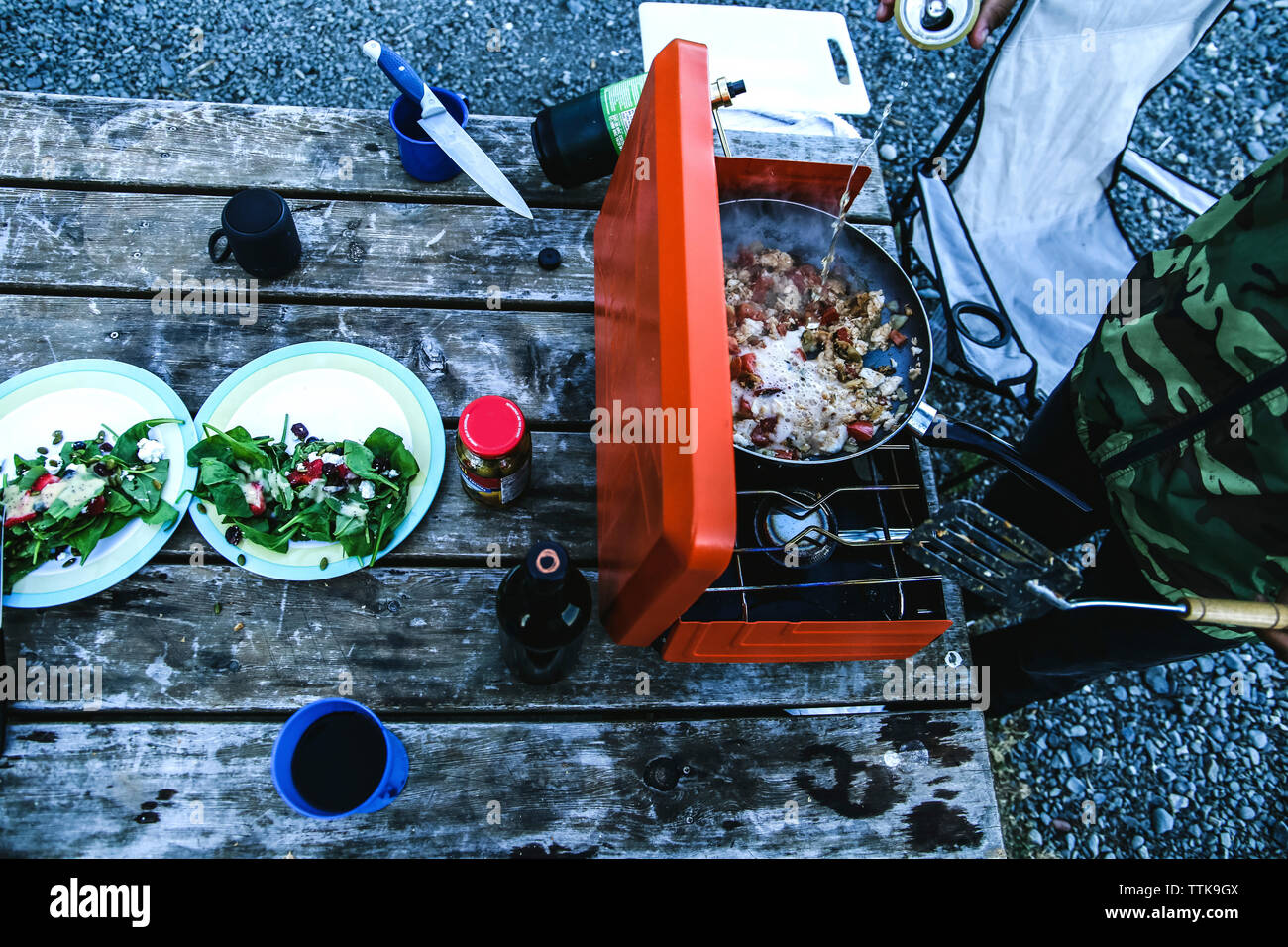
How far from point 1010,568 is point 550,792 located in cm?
80

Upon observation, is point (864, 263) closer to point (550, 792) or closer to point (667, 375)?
point (667, 375)

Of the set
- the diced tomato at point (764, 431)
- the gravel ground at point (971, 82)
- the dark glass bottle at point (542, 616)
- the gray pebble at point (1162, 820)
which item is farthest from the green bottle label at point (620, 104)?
the gray pebble at point (1162, 820)

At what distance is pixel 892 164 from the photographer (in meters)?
3.00

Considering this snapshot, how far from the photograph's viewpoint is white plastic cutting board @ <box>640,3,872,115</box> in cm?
223

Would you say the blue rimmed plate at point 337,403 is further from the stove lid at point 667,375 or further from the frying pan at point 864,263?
the frying pan at point 864,263

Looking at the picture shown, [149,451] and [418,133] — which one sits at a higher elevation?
[418,133]

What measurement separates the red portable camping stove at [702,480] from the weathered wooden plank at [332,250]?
0.48 ft

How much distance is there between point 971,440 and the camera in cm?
119

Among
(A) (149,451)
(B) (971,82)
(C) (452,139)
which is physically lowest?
(A) (149,451)

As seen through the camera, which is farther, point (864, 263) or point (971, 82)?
point (971, 82)

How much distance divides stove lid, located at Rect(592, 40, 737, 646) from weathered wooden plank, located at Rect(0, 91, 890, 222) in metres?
0.49

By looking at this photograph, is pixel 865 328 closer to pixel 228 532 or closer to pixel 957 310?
pixel 957 310

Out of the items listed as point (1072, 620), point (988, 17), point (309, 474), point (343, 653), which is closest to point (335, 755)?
point (343, 653)

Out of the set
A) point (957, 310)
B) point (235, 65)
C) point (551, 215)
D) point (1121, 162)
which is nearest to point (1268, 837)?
point (957, 310)
